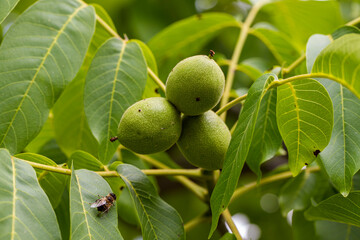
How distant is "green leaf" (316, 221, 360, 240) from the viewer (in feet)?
4.57

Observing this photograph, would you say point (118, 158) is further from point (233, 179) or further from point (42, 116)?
point (233, 179)

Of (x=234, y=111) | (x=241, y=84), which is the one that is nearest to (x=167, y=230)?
(x=234, y=111)

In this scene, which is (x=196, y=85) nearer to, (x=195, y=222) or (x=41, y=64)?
(x=41, y=64)

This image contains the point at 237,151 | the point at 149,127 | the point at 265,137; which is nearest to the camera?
the point at 237,151

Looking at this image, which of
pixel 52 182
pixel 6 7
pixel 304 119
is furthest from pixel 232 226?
pixel 6 7

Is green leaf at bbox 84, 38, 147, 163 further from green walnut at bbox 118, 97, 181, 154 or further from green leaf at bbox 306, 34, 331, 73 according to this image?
green leaf at bbox 306, 34, 331, 73

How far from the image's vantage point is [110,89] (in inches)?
49.3

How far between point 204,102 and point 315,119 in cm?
27

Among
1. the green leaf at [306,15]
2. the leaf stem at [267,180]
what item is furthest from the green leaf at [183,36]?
the leaf stem at [267,180]

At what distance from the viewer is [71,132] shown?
152cm

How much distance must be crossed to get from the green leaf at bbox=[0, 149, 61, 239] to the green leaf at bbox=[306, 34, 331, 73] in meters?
0.68

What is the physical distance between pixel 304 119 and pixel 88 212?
547 mm

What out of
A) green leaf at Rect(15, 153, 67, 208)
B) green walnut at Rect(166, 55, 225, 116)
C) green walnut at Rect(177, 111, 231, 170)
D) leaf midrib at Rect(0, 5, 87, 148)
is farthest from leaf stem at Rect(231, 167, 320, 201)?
leaf midrib at Rect(0, 5, 87, 148)

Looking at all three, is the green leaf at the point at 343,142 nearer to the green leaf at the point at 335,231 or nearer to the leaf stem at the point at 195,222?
the green leaf at the point at 335,231
